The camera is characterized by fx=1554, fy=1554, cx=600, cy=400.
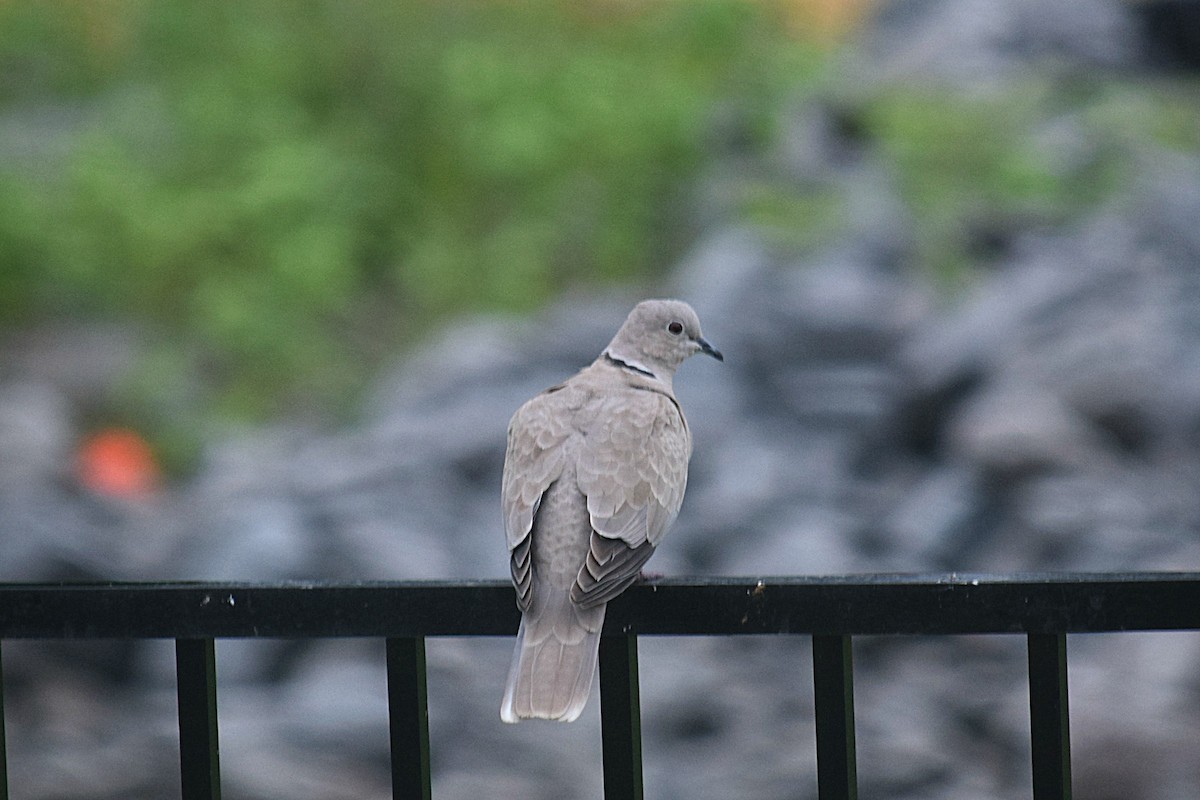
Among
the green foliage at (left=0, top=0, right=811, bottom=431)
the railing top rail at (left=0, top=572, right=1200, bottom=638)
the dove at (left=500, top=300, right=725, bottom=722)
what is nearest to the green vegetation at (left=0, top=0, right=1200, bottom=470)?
the green foliage at (left=0, top=0, right=811, bottom=431)

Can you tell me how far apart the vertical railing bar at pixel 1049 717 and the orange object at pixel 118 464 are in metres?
6.50

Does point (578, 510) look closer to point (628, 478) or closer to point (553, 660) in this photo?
point (628, 478)

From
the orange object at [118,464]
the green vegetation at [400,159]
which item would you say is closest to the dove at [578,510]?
the green vegetation at [400,159]

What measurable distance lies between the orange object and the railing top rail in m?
6.10

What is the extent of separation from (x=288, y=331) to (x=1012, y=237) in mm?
3774

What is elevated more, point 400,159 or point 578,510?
point 400,159

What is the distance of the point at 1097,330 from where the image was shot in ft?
19.6

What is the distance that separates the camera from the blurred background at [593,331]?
478cm

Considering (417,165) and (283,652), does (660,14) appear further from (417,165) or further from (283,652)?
(283,652)

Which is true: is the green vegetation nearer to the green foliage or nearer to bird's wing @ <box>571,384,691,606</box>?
the green foliage

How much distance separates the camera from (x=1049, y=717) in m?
1.32

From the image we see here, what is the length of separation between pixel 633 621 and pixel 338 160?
7.91 meters

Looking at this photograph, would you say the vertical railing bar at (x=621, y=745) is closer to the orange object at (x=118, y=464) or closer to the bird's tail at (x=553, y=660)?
the bird's tail at (x=553, y=660)

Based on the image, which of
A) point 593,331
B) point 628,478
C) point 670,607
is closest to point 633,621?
point 670,607
